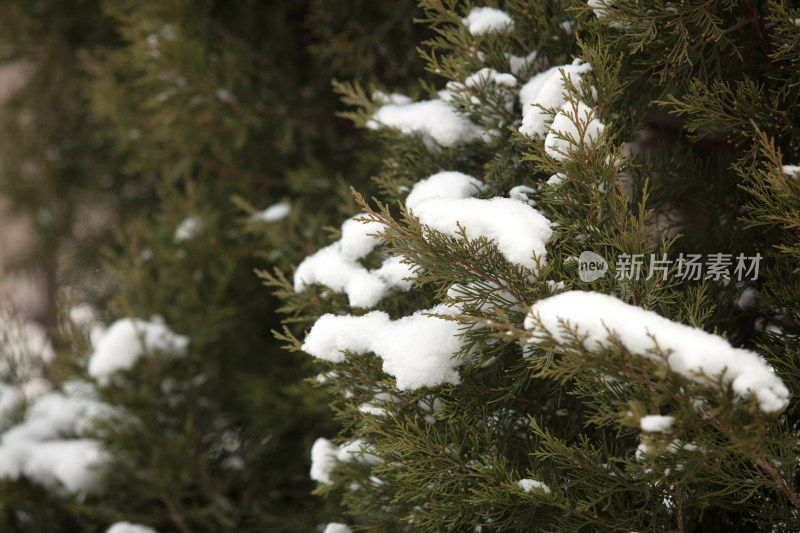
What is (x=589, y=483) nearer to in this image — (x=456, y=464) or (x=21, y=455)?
(x=456, y=464)

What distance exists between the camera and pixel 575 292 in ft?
4.22

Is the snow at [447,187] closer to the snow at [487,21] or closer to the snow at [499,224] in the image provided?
the snow at [499,224]

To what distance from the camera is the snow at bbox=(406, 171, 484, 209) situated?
1.78 metres

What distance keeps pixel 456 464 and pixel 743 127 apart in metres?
1.31

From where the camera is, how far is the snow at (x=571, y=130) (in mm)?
1368

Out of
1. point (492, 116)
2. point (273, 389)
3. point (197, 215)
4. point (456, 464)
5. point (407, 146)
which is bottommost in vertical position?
point (273, 389)

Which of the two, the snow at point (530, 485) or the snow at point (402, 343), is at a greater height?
the snow at point (402, 343)

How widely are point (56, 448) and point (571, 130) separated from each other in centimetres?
310

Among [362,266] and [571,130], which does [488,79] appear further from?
[362,266]

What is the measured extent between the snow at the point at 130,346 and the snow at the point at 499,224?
6.42 ft

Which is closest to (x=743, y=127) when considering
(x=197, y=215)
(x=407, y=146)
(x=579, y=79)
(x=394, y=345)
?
(x=579, y=79)

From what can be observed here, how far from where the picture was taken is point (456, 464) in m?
1.57

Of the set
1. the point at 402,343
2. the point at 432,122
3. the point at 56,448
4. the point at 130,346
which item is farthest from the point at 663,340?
the point at 56,448

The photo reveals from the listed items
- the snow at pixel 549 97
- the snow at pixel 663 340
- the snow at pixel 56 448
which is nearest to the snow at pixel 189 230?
the snow at pixel 56 448
